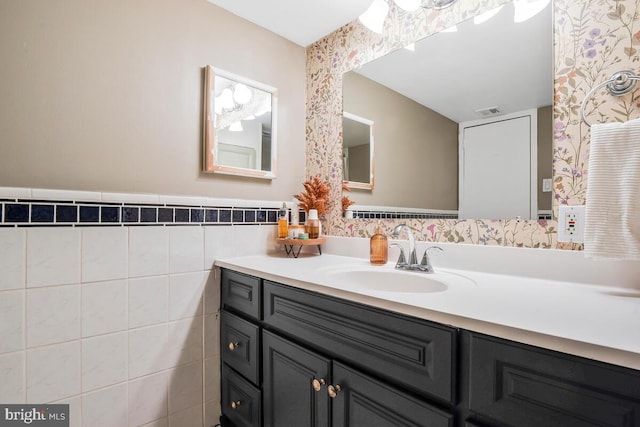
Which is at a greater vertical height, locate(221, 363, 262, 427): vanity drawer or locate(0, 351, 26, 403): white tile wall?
locate(0, 351, 26, 403): white tile wall

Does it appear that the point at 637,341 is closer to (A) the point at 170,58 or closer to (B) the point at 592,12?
(B) the point at 592,12

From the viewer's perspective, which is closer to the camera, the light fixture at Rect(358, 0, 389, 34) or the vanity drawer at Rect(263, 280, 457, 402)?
the vanity drawer at Rect(263, 280, 457, 402)

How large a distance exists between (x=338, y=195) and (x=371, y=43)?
2.62ft

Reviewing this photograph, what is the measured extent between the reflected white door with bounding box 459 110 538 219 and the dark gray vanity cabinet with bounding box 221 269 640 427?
689mm

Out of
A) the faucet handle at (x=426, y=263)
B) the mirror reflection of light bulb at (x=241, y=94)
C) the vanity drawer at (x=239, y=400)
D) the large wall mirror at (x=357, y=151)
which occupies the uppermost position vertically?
the mirror reflection of light bulb at (x=241, y=94)

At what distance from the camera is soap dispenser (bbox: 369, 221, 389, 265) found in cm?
140

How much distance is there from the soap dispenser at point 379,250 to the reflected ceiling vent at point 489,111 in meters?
0.63

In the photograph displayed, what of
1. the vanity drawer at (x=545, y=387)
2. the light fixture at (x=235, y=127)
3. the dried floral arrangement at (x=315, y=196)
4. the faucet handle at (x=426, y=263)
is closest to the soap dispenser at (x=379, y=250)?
the faucet handle at (x=426, y=263)

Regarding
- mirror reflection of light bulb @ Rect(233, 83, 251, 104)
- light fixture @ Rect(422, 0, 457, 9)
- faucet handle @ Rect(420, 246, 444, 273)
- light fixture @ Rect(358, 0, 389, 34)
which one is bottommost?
faucet handle @ Rect(420, 246, 444, 273)

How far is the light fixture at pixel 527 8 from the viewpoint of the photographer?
108cm

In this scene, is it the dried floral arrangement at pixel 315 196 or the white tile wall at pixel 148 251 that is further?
the dried floral arrangement at pixel 315 196

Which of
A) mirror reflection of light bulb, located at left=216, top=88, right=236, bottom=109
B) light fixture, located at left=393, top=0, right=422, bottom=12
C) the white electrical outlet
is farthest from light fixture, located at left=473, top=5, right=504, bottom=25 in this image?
mirror reflection of light bulb, located at left=216, top=88, right=236, bottom=109

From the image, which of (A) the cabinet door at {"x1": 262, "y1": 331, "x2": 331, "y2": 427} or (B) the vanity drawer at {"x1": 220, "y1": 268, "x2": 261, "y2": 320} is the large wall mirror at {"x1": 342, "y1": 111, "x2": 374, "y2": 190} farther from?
(A) the cabinet door at {"x1": 262, "y1": 331, "x2": 331, "y2": 427}

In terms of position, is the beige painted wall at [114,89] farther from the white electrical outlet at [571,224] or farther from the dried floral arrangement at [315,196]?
the white electrical outlet at [571,224]
